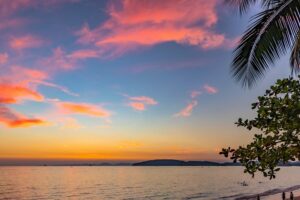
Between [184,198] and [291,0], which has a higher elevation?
[291,0]

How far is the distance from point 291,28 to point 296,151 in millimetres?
4103

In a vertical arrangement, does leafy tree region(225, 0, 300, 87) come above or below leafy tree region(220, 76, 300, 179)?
above

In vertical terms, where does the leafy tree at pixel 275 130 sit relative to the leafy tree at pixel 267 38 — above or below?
below

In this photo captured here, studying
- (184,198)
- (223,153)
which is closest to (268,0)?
(223,153)

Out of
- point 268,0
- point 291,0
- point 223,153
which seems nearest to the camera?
point 223,153

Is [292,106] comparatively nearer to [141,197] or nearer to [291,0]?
[291,0]

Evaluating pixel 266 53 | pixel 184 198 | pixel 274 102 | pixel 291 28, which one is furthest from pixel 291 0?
pixel 184 198

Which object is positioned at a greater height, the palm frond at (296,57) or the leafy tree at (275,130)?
the palm frond at (296,57)

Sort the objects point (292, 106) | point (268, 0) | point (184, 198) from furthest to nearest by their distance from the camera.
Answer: point (184, 198), point (268, 0), point (292, 106)

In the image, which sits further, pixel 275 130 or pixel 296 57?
pixel 296 57

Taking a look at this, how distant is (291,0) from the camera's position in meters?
9.45

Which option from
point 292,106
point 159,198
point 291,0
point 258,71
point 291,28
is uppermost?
point 291,0

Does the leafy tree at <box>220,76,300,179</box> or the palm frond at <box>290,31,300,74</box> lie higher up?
the palm frond at <box>290,31,300,74</box>

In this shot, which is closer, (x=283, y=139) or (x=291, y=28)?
(x=283, y=139)
